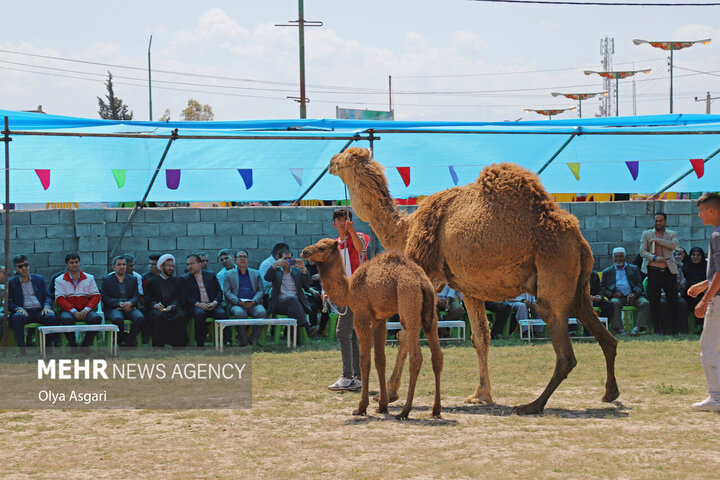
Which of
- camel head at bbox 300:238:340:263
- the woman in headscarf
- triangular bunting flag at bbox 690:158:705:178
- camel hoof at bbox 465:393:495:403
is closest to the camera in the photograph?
camel head at bbox 300:238:340:263

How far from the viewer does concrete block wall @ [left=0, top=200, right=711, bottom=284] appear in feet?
45.8

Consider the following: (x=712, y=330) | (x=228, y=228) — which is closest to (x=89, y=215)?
(x=228, y=228)

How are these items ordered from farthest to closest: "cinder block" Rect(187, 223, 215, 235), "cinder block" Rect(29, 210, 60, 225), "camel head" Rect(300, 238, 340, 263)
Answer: "cinder block" Rect(187, 223, 215, 235) < "cinder block" Rect(29, 210, 60, 225) < "camel head" Rect(300, 238, 340, 263)

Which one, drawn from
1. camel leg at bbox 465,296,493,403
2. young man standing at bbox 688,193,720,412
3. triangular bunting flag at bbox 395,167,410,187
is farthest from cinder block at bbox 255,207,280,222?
young man standing at bbox 688,193,720,412

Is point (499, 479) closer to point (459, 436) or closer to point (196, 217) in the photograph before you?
point (459, 436)

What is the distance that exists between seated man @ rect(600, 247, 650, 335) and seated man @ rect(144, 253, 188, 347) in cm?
656

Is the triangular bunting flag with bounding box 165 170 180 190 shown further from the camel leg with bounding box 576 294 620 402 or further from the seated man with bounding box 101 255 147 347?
the camel leg with bounding box 576 294 620 402

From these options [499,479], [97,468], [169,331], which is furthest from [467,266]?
[169,331]

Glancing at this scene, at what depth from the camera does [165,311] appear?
12.9 m

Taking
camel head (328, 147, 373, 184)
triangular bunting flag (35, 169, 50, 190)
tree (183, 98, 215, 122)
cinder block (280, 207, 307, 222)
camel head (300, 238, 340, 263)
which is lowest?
camel head (300, 238, 340, 263)

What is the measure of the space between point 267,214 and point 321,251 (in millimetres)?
7097

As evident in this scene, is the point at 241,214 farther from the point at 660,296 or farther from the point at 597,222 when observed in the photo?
the point at 660,296

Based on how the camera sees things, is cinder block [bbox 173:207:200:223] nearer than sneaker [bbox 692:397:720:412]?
No

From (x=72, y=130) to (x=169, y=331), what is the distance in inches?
131
